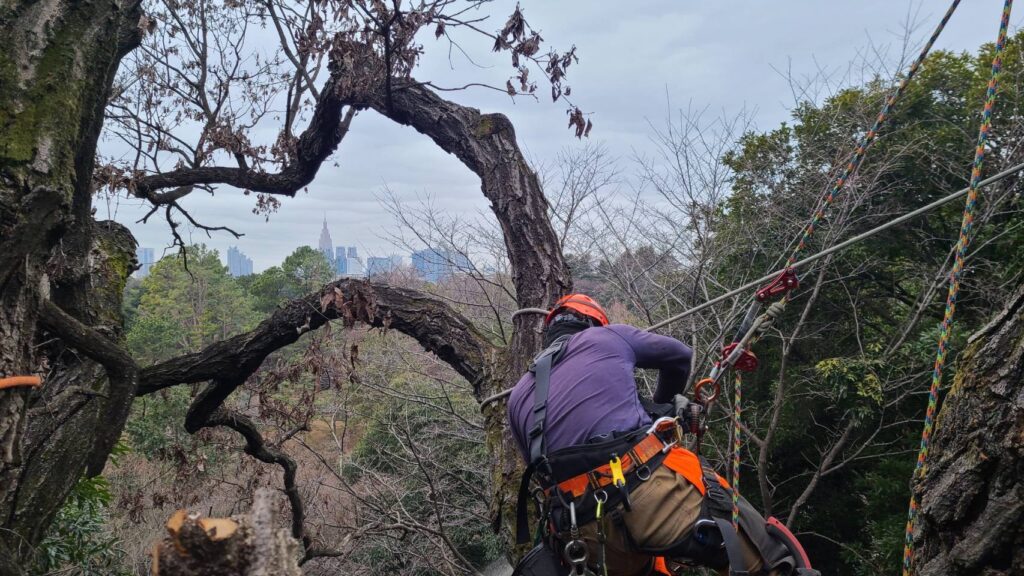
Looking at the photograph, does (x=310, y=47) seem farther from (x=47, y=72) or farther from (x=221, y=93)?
(x=221, y=93)

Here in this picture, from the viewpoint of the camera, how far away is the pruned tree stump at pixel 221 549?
780mm

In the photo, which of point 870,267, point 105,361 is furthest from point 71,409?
point 870,267

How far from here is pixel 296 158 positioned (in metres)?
5.11

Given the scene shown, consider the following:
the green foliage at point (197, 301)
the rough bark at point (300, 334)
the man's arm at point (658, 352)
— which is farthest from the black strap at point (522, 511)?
the green foliage at point (197, 301)

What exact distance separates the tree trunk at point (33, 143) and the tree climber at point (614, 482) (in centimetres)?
179

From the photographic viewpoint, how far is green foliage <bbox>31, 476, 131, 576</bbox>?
5629 mm

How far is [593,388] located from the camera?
8.57 ft

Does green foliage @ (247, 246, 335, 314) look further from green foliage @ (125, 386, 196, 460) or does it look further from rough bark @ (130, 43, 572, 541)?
rough bark @ (130, 43, 572, 541)

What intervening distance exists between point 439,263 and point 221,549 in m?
9.44

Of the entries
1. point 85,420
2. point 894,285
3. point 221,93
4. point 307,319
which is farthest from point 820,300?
point 85,420

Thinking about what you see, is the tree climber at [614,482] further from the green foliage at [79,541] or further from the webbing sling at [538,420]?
the green foliage at [79,541]

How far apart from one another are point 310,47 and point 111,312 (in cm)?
228

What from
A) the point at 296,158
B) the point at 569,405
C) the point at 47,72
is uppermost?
the point at 296,158

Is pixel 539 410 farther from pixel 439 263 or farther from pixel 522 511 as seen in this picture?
pixel 439 263
